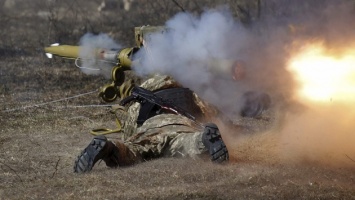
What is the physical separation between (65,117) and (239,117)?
3032mm

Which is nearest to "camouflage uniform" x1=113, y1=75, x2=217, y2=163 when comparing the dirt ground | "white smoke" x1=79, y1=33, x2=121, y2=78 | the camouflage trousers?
the camouflage trousers

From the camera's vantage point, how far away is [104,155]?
315 inches

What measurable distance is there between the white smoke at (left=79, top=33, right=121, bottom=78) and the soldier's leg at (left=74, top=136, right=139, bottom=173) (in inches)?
176

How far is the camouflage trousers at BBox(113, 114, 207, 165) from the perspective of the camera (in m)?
8.30

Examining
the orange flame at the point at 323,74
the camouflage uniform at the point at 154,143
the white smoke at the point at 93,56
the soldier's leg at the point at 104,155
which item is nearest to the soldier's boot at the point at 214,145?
the camouflage uniform at the point at 154,143

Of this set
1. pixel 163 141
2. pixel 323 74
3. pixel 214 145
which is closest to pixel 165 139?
pixel 163 141

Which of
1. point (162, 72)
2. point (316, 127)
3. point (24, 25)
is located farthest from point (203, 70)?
point (24, 25)

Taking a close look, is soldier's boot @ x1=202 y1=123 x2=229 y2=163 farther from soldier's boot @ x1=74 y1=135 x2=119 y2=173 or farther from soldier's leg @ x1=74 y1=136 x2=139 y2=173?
soldier's boot @ x1=74 y1=135 x2=119 y2=173

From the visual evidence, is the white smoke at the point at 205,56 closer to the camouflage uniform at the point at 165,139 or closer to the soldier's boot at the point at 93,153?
the camouflage uniform at the point at 165,139

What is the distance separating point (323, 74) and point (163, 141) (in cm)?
246

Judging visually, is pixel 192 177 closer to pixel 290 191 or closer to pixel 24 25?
pixel 290 191

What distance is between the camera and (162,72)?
11.1 metres

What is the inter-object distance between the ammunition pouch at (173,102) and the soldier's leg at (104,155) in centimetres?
129

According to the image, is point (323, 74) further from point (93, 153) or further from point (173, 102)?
point (93, 153)
